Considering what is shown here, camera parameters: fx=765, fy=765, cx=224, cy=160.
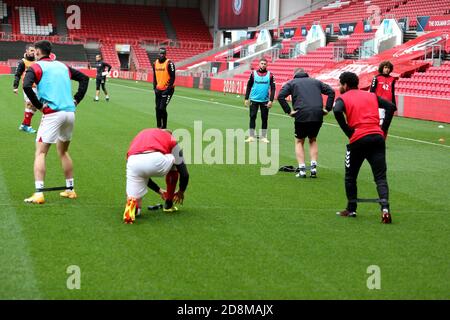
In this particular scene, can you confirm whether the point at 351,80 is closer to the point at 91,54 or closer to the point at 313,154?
the point at 313,154

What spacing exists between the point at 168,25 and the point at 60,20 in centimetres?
1095

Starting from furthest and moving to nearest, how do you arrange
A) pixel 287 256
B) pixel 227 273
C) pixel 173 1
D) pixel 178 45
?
pixel 173 1 → pixel 178 45 → pixel 287 256 → pixel 227 273

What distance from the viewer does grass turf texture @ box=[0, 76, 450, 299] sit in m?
6.28

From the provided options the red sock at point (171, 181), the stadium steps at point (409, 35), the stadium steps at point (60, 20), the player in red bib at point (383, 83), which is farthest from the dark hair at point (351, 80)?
the stadium steps at point (60, 20)

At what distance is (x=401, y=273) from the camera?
22.5 ft

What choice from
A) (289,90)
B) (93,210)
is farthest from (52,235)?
(289,90)

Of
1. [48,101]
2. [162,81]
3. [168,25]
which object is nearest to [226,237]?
[48,101]

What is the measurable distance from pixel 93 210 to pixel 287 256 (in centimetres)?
295

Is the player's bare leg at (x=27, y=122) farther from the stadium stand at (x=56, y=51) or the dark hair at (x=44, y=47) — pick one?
the stadium stand at (x=56, y=51)

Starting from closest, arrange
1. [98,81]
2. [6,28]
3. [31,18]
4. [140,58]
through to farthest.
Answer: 1. [98,81]
2. [140,58]
3. [6,28]
4. [31,18]

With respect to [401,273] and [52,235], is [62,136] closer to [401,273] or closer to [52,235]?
[52,235]

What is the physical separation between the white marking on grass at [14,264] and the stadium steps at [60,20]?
66864 mm

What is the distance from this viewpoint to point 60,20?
244ft

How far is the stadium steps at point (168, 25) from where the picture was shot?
77.1m
